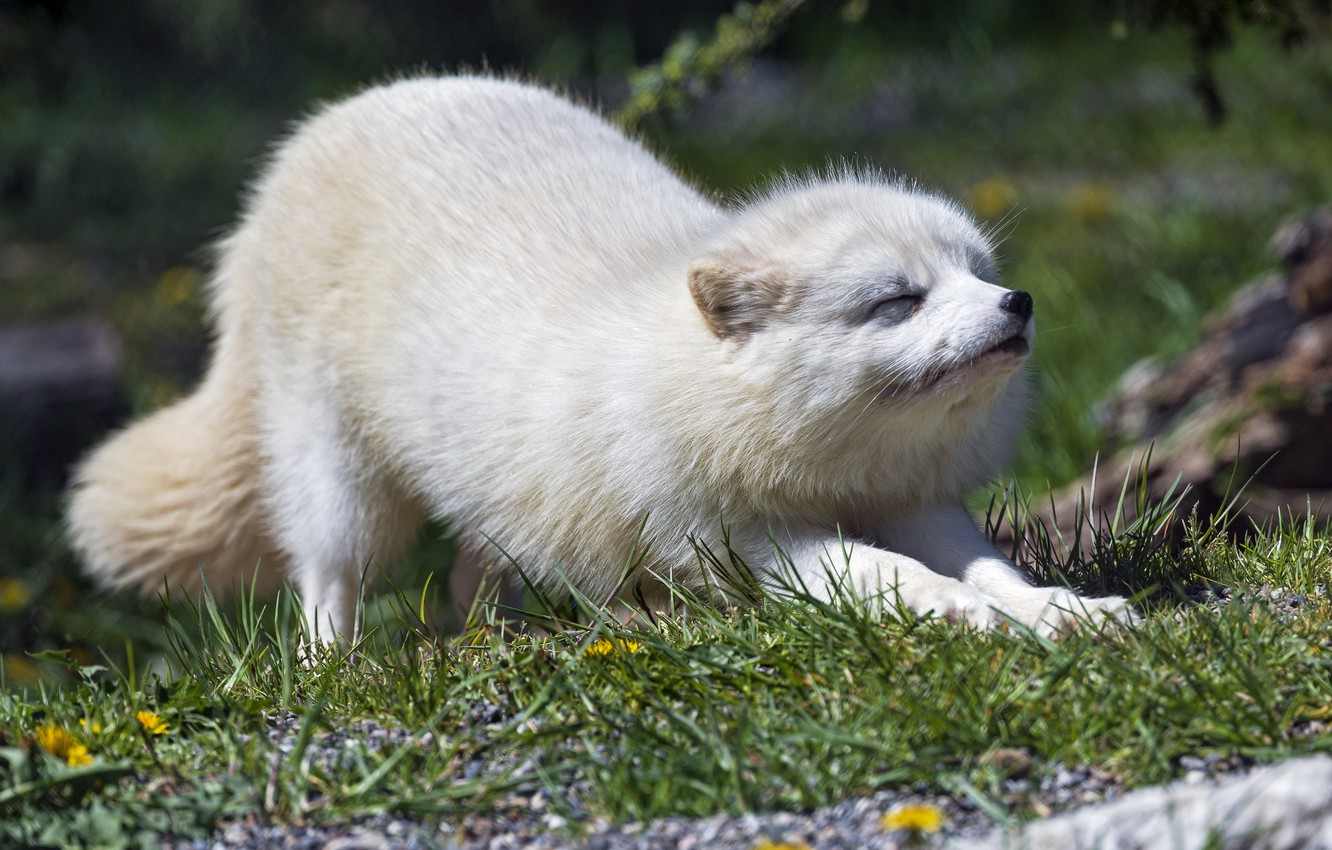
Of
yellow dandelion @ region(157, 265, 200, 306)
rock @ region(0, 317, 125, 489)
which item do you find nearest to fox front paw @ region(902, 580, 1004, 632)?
rock @ region(0, 317, 125, 489)

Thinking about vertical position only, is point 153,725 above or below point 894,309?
below

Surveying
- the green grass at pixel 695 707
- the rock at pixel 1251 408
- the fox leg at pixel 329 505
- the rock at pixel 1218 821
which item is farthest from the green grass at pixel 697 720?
the rock at pixel 1251 408

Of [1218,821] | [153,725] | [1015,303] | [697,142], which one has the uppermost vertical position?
[1015,303]

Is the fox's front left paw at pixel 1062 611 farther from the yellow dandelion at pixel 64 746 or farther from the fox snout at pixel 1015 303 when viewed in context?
the yellow dandelion at pixel 64 746

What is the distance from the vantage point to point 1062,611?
2480 mm

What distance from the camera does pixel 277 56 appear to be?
914 cm

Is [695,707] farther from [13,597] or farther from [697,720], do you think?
[13,597]

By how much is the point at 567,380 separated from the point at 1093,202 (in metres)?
4.43

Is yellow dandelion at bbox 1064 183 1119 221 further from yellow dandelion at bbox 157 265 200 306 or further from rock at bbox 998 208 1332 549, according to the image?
yellow dandelion at bbox 157 265 200 306

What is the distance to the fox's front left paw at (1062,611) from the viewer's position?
2.40 metres

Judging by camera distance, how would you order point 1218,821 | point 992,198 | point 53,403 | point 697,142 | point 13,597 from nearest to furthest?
point 1218,821 < point 13,597 < point 53,403 < point 992,198 < point 697,142

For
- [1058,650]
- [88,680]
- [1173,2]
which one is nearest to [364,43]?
[1173,2]

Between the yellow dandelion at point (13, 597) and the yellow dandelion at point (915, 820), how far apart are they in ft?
13.4

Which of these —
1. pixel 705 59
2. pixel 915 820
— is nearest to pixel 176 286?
pixel 705 59
